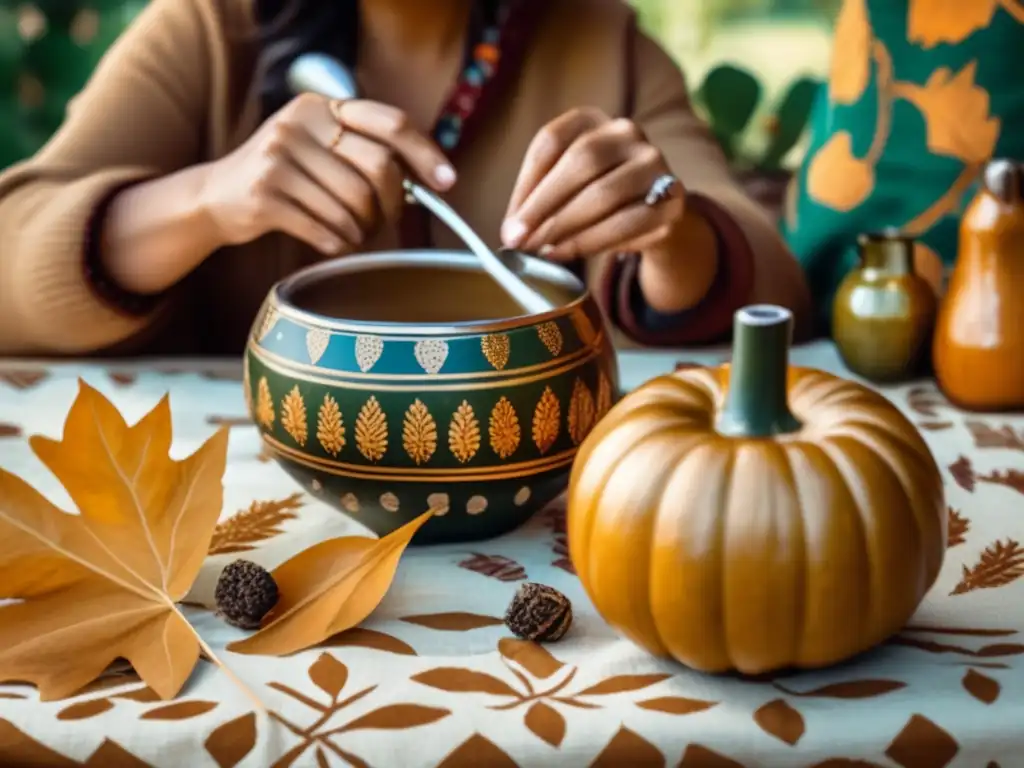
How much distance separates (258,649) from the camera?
46cm

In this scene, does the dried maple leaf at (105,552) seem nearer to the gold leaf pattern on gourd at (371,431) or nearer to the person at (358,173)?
the gold leaf pattern on gourd at (371,431)

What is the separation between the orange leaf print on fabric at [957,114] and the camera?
0.98 m

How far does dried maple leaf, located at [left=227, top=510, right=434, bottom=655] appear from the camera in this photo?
0.47 metres

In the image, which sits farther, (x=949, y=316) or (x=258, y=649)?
(x=949, y=316)

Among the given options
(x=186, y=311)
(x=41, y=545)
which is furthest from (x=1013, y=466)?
(x=186, y=311)

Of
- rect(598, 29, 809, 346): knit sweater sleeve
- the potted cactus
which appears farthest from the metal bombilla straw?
the potted cactus

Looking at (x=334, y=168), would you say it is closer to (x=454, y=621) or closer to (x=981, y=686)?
(x=454, y=621)

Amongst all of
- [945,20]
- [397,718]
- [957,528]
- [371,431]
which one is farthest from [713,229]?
[397,718]

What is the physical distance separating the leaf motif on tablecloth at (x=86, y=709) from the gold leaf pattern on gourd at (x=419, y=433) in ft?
0.55

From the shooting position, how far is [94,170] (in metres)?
0.98

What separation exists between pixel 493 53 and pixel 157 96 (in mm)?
336

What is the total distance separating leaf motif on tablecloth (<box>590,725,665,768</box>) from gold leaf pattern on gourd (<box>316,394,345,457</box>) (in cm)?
19

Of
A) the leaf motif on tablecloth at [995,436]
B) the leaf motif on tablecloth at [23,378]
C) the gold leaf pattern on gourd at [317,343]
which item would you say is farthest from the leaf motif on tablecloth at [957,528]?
the leaf motif on tablecloth at [23,378]

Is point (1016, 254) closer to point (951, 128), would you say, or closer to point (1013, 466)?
point (1013, 466)
